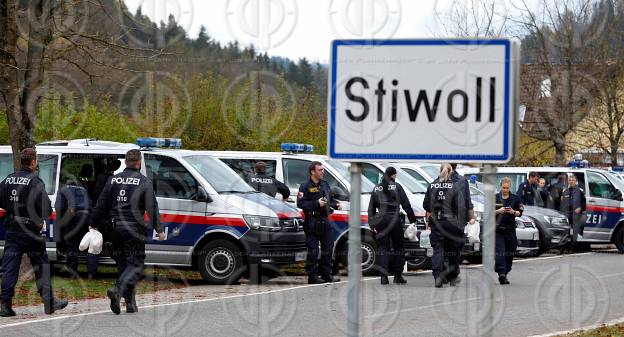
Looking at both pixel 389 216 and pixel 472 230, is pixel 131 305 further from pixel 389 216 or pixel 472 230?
pixel 472 230

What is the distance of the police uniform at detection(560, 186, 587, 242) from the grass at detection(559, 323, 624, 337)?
40.6ft

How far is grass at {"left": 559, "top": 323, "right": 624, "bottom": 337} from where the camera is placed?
939 cm

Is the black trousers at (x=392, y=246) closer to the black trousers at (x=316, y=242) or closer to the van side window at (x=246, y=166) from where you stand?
the black trousers at (x=316, y=242)

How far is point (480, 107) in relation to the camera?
4.31 meters

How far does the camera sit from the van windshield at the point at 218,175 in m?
14.7

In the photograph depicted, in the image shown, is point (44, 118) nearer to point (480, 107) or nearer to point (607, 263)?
point (607, 263)

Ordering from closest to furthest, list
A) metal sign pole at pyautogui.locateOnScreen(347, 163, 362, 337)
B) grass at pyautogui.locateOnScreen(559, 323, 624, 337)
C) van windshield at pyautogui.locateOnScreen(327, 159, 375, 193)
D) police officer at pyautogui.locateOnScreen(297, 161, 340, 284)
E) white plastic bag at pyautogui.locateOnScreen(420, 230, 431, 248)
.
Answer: metal sign pole at pyautogui.locateOnScreen(347, 163, 362, 337)
grass at pyautogui.locateOnScreen(559, 323, 624, 337)
police officer at pyautogui.locateOnScreen(297, 161, 340, 284)
white plastic bag at pyautogui.locateOnScreen(420, 230, 431, 248)
van windshield at pyautogui.locateOnScreen(327, 159, 375, 193)

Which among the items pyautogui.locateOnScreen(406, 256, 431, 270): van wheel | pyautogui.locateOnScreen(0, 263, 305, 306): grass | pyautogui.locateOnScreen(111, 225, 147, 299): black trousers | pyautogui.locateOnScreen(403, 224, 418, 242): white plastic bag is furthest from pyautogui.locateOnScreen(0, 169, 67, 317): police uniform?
pyautogui.locateOnScreen(406, 256, 431, 270): van wheel

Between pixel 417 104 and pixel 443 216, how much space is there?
10178mm

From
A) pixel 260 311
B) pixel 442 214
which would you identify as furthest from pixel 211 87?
pixel 260 311

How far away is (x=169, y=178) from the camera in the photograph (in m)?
14.7

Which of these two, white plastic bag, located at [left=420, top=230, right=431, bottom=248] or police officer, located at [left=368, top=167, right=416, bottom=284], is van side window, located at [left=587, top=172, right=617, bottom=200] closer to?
white plastic bag, located at [left=420, top=230, right=431, bottom=248]

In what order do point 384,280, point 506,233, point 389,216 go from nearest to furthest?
point 384,280 < point 389,216 < point 506,233

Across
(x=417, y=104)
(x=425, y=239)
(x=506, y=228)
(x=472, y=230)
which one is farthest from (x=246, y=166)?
(x=417, y=104)
